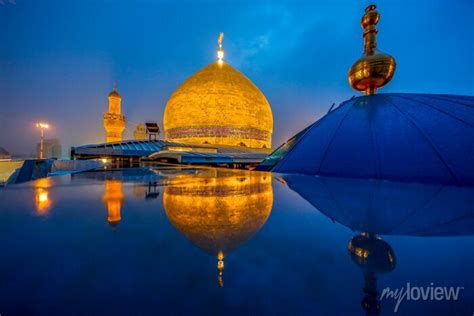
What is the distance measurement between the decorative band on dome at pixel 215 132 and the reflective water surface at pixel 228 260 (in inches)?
796

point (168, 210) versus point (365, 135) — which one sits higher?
point (365, 135)

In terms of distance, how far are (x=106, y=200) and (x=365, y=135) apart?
509 centimetres

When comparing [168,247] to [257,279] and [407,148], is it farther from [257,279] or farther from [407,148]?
[407,148]

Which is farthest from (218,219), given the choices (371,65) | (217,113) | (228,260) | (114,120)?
(114,120)

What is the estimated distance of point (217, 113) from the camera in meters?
21.9

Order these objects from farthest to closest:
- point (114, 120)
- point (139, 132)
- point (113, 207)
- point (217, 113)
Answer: point (139, 132) → point (114, 120) → point (217, 113) → point (113, 207)

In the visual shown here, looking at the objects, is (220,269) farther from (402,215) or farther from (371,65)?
(371,65)

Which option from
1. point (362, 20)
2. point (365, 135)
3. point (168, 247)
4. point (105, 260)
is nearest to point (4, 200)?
point (105, 260)

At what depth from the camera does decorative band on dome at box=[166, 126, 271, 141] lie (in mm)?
21516

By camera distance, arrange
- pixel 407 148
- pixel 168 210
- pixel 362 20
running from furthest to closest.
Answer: pixel 362 20 < pixel 407 148 < pixel 168 210

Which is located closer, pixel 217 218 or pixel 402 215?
pixel 217 218

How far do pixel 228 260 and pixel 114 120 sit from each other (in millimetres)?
28406

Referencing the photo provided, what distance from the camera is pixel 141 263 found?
0.76 metres

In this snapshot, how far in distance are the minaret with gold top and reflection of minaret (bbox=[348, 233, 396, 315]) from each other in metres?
6.84
